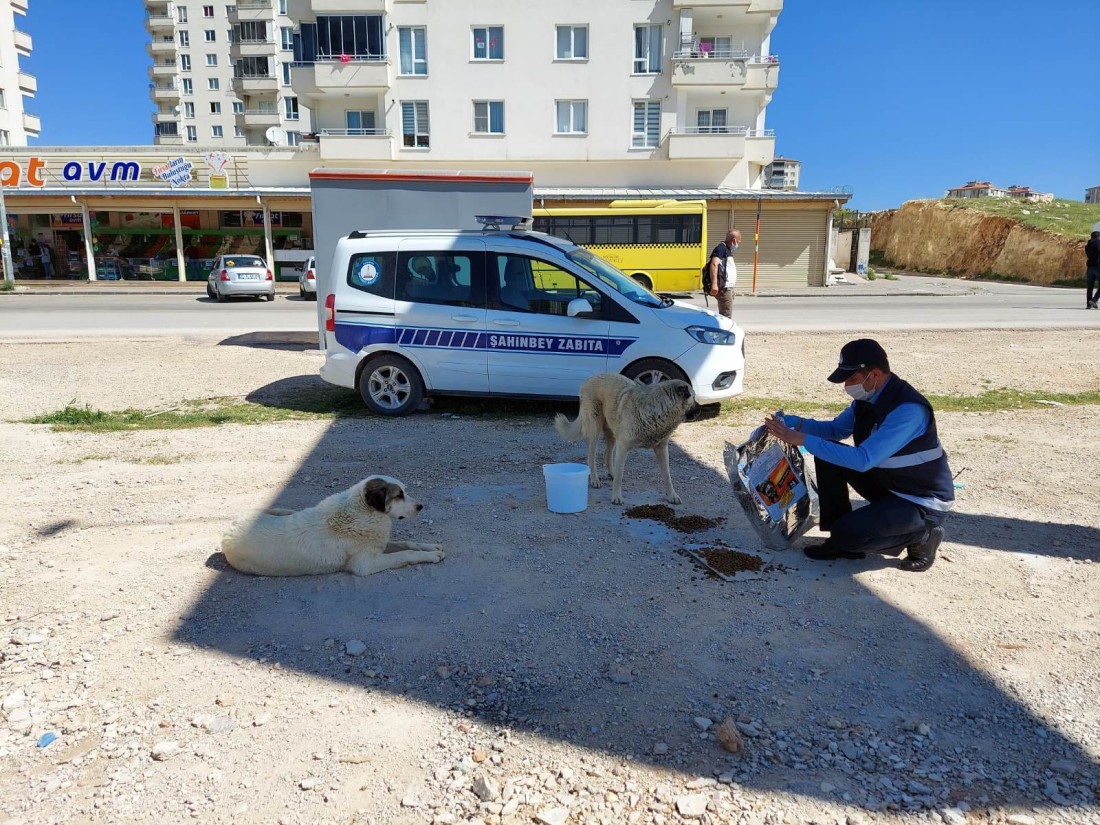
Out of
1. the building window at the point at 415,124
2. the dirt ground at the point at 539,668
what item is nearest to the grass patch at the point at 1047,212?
the building window at the point at 415,124

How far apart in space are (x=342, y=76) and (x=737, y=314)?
26.5 meters

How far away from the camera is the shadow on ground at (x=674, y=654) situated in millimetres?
2992

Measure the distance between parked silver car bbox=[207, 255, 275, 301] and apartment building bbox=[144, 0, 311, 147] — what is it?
48785 millimetres

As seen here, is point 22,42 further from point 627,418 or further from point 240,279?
point 627,418

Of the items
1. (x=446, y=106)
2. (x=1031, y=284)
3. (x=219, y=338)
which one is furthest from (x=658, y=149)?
(x=219, y=338)

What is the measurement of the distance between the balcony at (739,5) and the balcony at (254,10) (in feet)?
154

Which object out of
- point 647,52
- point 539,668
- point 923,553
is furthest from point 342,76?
point 539,668

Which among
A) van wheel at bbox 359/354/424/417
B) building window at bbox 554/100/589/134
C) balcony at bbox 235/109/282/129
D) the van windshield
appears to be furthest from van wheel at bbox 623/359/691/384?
balcony at bbox 235/109/282/129

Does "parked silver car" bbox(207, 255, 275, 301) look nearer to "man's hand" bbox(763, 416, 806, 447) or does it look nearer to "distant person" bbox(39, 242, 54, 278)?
"distant person" bbox(39, 242, 54, 278)

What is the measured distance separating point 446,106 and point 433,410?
A: 31907mm

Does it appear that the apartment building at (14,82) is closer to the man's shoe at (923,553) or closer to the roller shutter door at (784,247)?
the roller shutter door at (784,247)

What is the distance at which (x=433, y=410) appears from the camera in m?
9.45

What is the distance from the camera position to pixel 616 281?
29.1ft

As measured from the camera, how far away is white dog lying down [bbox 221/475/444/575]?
4555mm
